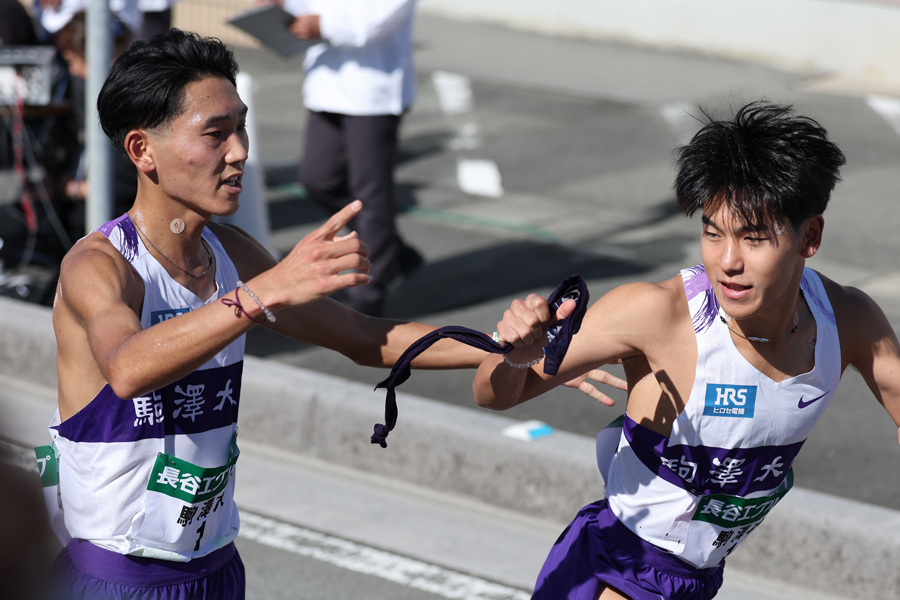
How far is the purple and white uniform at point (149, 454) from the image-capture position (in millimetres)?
2535

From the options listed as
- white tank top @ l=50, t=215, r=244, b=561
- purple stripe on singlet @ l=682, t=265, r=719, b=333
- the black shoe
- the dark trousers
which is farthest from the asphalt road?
white tank top @ l=50, t=215, r=244, b=561

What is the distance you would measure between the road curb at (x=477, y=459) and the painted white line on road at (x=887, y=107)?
9.09 meters

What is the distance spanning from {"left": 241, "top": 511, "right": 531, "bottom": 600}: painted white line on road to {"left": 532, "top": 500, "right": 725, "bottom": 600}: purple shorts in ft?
4.30

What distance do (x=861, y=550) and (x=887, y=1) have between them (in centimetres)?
1246

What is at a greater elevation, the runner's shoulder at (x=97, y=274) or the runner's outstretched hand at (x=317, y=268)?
the runner's outstretched hand at (x=317, y=268)

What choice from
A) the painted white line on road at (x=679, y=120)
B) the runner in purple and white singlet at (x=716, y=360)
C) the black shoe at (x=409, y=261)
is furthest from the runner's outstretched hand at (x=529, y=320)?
the painted white line on road at (x=679, y=120)

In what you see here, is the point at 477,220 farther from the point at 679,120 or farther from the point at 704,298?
the point at 704,298

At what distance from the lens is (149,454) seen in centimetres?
256

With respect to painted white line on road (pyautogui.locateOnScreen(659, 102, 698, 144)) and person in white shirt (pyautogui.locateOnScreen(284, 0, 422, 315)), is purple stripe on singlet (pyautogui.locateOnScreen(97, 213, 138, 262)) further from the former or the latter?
painted white line on road (pyautogui.locateOnScreen(659, 102, 698, 144))

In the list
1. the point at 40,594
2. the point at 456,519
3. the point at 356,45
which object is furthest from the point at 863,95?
the point at 40,594

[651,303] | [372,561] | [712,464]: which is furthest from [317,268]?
[372,561]

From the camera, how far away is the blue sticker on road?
8.65 feet

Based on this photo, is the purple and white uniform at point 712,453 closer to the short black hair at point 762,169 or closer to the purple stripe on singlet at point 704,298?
the purple stripe on singlet at point 704,298

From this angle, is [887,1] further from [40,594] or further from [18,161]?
[40,594]
